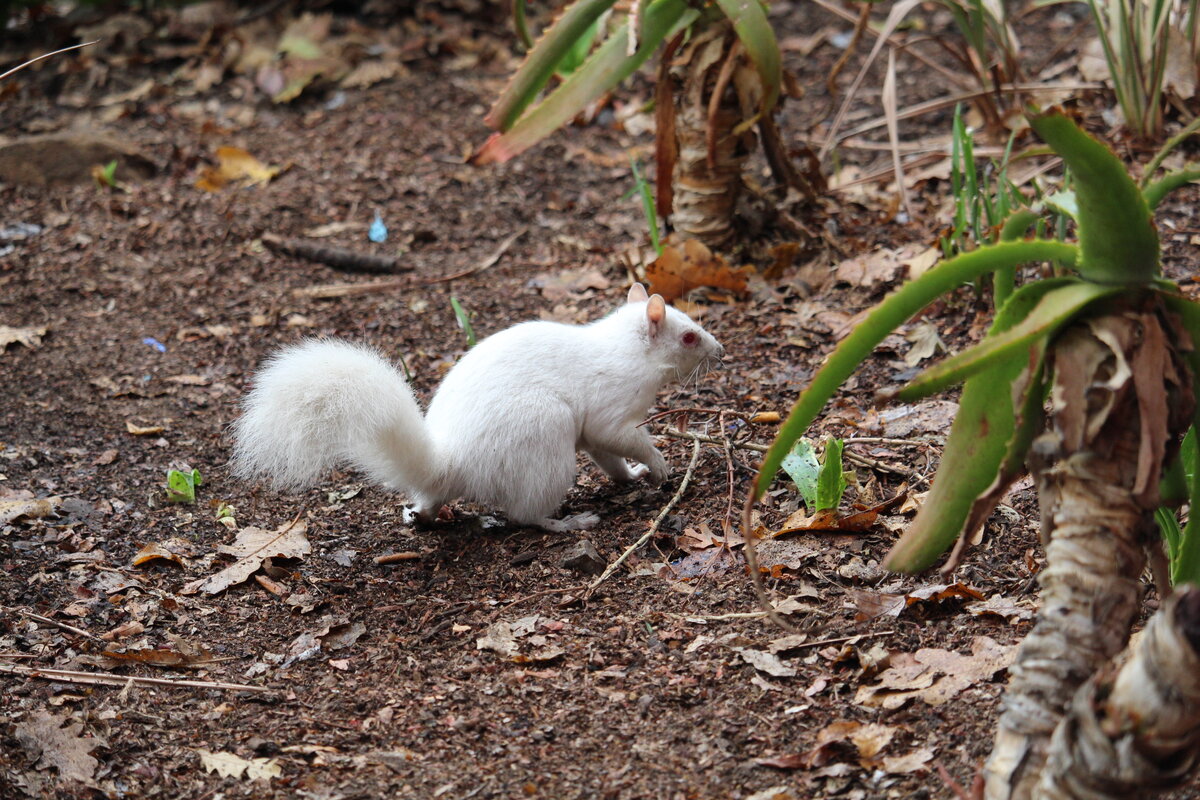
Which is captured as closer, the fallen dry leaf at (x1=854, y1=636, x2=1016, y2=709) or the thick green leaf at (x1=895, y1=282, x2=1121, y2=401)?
the thick green leaf at (x1=895, y1=282, x2=1121, y2=401)

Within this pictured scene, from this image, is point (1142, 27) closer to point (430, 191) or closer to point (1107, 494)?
point (430, 191)

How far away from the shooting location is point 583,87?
13.3ft

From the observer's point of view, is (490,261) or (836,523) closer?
(836,523)

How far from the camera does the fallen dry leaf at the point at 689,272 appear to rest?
14.5 feet

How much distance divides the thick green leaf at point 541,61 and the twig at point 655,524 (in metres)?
1.30

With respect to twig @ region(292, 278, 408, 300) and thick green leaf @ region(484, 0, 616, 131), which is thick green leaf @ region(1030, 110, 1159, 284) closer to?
thick green leaf @ region(484, 0, 616, 131)

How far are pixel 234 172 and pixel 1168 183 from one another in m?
5.07

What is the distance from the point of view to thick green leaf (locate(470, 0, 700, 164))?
398cm

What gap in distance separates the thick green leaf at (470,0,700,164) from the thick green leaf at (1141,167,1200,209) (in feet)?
7.57

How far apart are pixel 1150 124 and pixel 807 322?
1.68 meters

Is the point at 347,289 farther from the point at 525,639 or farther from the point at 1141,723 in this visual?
the point at 1141,723

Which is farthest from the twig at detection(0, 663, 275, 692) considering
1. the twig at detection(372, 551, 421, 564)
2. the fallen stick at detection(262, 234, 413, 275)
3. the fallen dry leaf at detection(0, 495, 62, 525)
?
the fallen stick at detection(262, 234, 413, 275)

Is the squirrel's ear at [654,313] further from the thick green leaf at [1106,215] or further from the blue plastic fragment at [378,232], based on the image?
the blue plastic fragment at [378,232]

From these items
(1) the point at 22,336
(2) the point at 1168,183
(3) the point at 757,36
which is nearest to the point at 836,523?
(2) the point at 1168,183
